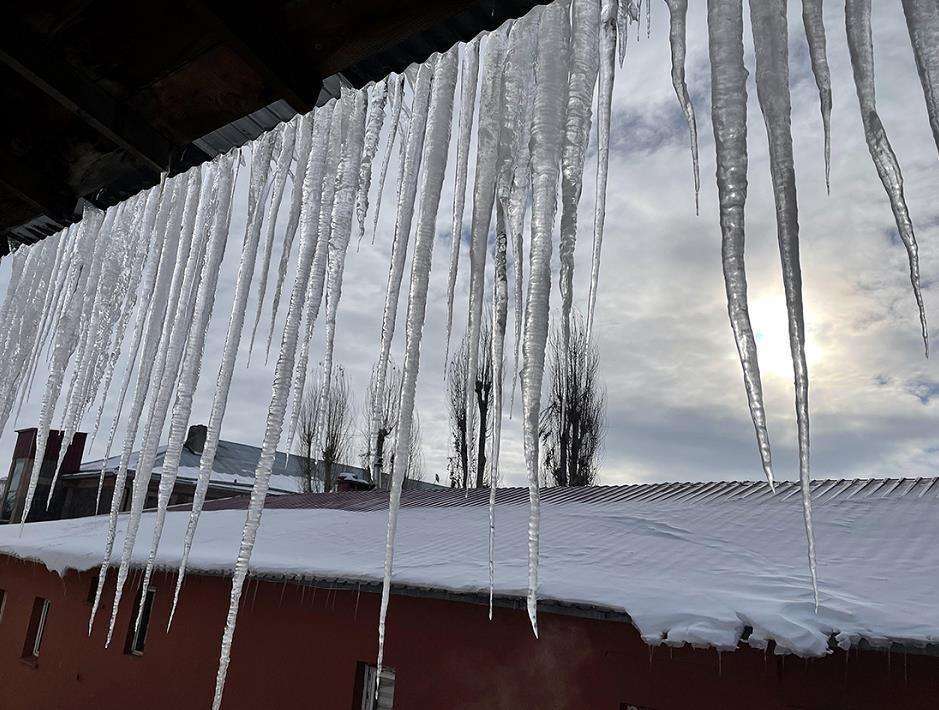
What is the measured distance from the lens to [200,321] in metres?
2.26

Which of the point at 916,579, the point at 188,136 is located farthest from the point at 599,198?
the point at 916,579

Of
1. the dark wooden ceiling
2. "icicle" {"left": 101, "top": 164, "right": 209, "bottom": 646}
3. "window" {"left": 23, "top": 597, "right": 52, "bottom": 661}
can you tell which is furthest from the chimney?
the dark wooden ceiling

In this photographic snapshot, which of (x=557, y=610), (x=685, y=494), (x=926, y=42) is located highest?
(x=685, y=494)

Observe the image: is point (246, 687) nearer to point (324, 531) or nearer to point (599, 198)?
point (324, 531)

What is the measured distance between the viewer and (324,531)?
802 cm

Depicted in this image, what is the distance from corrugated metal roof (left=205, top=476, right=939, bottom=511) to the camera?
22.5 feet

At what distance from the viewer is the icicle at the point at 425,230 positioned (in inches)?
60.7

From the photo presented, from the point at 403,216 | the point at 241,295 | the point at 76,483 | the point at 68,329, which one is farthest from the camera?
the point at 76,483

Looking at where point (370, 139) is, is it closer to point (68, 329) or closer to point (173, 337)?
point (173, 337)

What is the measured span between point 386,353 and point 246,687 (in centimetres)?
661

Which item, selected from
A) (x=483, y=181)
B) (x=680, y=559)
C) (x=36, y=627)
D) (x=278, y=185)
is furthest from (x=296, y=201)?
(x=36, y=627)

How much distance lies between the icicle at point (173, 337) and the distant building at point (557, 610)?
2798 mm

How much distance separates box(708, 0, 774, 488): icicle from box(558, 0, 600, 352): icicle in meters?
0.26

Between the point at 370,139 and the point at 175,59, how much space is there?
584 mm
